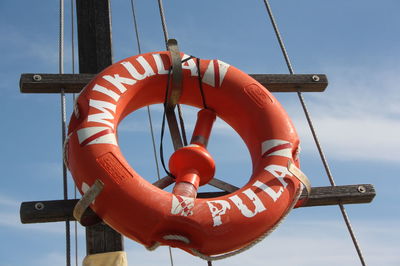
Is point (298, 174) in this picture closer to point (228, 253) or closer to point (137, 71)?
point (228, 253)

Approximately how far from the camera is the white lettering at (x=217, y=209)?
7.29ft

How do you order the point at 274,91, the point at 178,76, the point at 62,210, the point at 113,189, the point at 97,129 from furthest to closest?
the point at 274,91
the point at 178,76
the point at 62,210
the point at 97,129
the point at 113,189

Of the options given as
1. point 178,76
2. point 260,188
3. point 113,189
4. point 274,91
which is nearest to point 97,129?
point 113,189

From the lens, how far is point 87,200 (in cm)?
226

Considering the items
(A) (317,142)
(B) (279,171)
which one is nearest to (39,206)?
(B) (279,171)

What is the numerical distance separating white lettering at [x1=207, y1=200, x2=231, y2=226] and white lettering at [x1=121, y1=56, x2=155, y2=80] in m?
0.69

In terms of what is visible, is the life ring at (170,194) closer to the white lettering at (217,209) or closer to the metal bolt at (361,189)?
the white lettering at (217,209)

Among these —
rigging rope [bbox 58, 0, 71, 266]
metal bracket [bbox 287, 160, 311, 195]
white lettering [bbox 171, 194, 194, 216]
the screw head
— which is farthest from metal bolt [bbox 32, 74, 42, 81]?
the screw head

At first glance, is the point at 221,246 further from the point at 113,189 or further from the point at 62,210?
the point at 62,210

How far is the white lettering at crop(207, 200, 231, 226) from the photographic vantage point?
7.29ft

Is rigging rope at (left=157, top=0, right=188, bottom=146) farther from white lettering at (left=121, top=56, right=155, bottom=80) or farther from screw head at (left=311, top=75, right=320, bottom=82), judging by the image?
screw head at (left=311, top=75, right=320, bottom=82)

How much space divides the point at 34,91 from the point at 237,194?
1148 mm

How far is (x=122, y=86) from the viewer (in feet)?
8.41

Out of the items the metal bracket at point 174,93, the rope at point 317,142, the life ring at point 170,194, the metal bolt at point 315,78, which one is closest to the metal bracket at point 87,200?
the life ring at point 170,194
